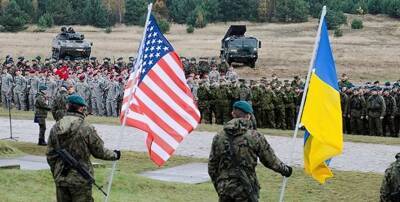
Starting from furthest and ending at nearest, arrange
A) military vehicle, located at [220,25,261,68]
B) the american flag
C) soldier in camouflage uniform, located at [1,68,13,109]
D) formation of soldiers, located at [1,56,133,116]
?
military vehicle, located at [220,25,261,68]
soldier in camouflage uniform, located at [1,68,13,109]
formation of soldiers, located at [1,56,133,116]
the american flag

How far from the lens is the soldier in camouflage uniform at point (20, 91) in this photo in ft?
103

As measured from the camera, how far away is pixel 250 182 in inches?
335

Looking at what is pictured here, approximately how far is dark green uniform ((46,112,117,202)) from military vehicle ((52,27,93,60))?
41881 mm

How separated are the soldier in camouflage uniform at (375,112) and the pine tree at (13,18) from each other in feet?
198

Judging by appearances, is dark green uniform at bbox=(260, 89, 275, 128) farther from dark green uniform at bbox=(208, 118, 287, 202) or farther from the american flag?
dark green uniform at bbox=(208, 118, 287, 202)

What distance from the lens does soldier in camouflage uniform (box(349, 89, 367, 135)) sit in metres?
23.8

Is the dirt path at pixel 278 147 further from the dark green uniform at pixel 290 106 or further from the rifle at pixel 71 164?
the rifle at pixel 71 164

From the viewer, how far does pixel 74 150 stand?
8617mm

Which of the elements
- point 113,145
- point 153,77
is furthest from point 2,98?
point 153,77

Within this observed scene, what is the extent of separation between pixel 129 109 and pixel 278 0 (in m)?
71.8

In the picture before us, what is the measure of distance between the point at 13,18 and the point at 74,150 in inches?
2888

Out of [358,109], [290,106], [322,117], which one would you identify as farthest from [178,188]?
[290,106]

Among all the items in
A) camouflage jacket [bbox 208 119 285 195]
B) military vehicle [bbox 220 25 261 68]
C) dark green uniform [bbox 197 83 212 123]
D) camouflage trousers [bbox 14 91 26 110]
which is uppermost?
camouflage jacket [bbox 208 119 285 195]

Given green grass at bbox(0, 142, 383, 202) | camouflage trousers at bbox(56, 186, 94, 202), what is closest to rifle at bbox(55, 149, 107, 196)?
camouflage trousers at bbox(56, 186, 94, 202)
